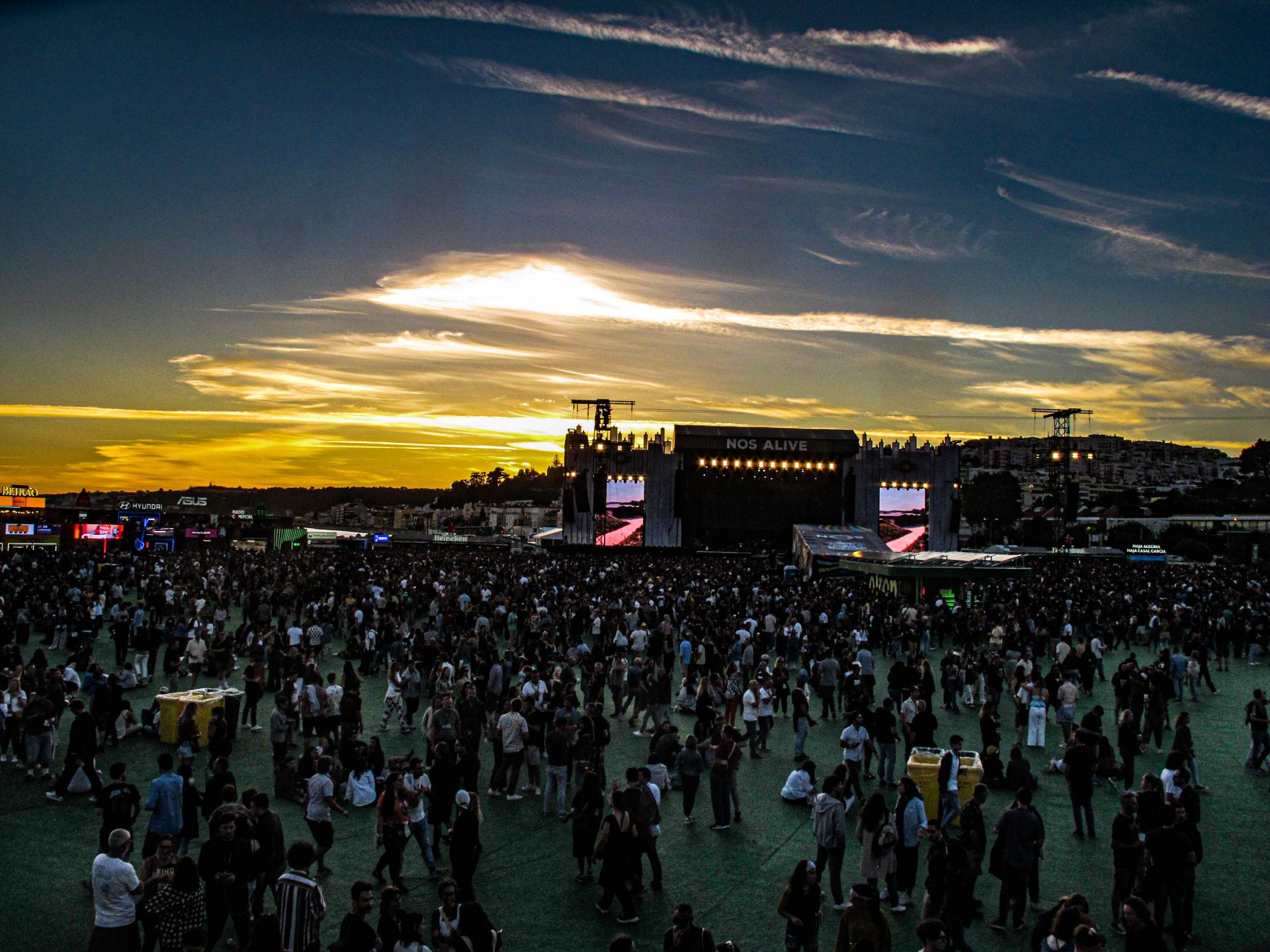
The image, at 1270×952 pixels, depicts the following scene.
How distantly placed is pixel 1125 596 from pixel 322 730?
26996 mm

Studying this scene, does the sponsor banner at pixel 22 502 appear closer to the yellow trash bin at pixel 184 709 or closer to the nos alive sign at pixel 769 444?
the nos alive sign at pixel 769 444

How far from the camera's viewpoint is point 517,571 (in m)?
34.6

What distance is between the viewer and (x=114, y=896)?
19.6 feet

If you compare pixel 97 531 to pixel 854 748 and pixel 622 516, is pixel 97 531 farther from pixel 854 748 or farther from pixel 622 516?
pixel 854 748

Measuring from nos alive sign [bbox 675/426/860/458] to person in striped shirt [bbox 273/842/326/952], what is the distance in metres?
52.7

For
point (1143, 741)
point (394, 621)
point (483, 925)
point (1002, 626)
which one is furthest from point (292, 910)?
point (1002, 626)

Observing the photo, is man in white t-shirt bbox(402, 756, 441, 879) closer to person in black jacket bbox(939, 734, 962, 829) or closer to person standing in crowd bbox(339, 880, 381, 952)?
person standing in crowd bbox(339, 880, 381, 952)

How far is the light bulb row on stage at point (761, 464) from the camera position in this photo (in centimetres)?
5788

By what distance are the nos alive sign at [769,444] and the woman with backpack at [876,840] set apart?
166 ft

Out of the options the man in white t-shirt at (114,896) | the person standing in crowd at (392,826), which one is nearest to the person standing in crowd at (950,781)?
the person standing in crowd at (392,826)

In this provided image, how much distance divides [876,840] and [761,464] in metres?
50.9

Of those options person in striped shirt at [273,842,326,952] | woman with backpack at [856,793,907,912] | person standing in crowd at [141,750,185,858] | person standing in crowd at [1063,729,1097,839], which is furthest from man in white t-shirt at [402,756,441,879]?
person standing in crowd at [1063,729,1097,839]

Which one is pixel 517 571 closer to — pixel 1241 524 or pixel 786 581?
pixel 786 581

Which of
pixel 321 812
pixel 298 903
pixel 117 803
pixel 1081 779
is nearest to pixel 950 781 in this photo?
pixel 1081 779
